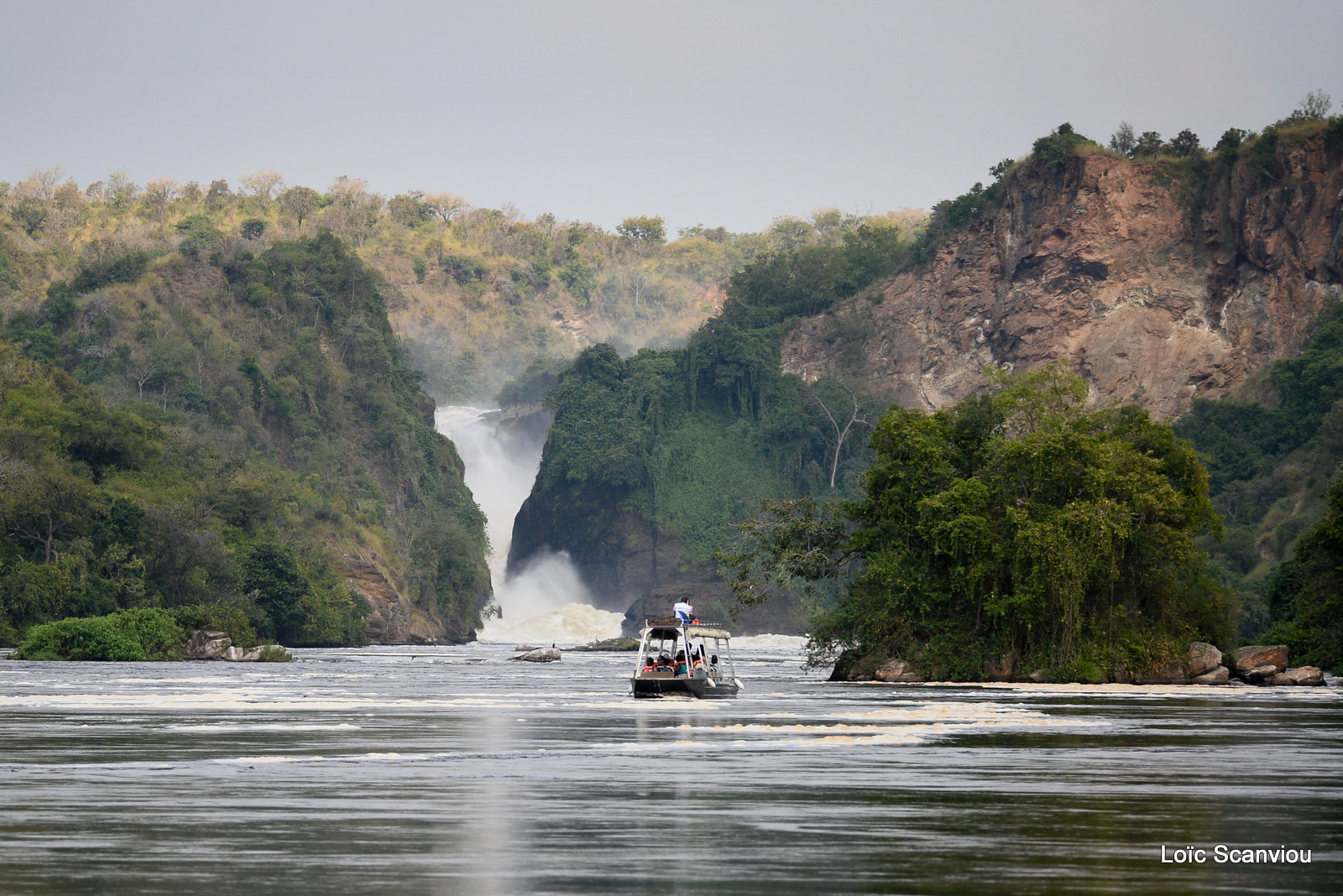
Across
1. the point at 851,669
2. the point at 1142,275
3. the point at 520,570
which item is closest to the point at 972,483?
the point at 851,669

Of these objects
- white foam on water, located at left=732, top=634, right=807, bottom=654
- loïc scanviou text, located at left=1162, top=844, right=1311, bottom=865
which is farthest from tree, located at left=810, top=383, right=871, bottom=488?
loïc scanviou text, located at left=1162, top=844, right=1311, bottom=865

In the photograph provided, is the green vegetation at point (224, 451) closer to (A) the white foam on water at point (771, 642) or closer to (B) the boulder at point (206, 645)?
(B) the boulder at point (206, 645)

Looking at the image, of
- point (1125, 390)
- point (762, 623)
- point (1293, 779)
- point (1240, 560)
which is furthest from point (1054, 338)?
point (1293, 779)

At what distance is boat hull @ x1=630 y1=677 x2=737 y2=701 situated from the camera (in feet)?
124

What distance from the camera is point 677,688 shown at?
3803 centimetres

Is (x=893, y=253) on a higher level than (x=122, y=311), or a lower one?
higher

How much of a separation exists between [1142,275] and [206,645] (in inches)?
3299

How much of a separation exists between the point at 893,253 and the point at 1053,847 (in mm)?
164258

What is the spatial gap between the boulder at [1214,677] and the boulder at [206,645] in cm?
4436

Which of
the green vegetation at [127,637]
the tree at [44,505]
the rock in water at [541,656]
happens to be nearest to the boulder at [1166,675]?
the rock in water at [541,656]

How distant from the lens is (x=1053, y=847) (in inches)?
494

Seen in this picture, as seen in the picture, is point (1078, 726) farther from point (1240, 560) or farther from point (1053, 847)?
point (1240, 560)

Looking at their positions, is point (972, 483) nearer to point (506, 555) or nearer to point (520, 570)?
point (520, 570)

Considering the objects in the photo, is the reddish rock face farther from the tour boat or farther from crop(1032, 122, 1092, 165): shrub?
crop(1032, 122, 1092, 165): shrub
